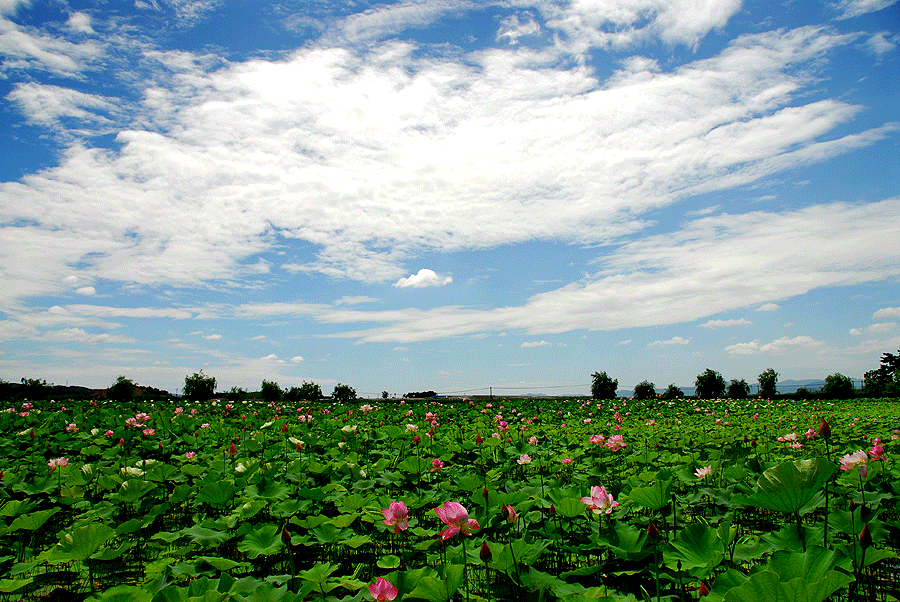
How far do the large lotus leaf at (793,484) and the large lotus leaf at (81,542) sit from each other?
293cm

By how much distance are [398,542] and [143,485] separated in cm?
185

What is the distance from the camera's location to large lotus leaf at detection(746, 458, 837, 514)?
1.73 m

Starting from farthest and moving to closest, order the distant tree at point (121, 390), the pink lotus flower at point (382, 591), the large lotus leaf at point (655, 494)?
the distant tree at point (121, 390)
the large lotus leaf at point (655, 494)
the pink lotus flower at point (382, 591)

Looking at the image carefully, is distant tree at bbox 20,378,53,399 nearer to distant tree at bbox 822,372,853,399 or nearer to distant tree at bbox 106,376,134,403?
distant tree at bbox 106,376,134,403

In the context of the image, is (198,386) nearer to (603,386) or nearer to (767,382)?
(603,386)

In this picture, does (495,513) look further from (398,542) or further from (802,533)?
(802,533)

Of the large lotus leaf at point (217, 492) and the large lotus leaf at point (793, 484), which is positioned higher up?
the large lotus leaf at point (793, 484)

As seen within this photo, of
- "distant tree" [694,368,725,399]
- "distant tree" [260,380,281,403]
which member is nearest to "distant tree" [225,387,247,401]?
"distant tree" [260,380,281,403]

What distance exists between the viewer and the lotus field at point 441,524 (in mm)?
1876

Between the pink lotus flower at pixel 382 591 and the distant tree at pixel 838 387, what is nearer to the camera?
the pink lotus flower at pixel 382 591

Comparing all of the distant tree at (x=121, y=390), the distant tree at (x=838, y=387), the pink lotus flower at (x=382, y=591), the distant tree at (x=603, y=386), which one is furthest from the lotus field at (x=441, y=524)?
the distant tree at (x=838, y=387)

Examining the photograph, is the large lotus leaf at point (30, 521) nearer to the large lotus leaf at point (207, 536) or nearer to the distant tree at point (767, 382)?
the large lotus leaf at point (207, 536)

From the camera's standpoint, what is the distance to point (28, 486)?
12.4ft

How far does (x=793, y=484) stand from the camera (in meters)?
1.81
